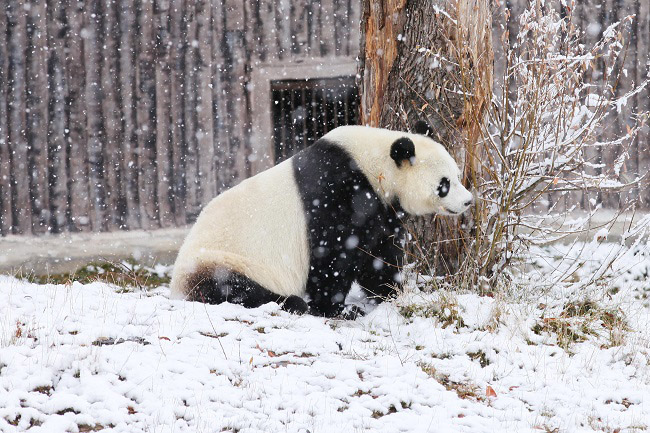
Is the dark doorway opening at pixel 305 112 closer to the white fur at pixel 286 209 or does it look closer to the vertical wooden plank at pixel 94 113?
the vertical wooden plank at pixel 94 113

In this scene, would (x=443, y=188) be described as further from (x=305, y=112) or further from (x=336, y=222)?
(x=305, y=112)

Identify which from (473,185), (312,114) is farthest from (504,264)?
(312,114)

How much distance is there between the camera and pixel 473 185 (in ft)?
17.7

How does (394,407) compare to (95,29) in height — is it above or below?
below

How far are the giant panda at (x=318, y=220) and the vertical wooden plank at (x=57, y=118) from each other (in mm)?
4262

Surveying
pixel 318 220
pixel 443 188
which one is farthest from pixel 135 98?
pixel 443 188

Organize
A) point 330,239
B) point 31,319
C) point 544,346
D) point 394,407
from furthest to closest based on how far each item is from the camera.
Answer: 1. point 330,239
2. point 544,346
3. point 31,319
4. point 394,407

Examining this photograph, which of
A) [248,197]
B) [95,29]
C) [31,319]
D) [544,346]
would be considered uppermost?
[95,29]

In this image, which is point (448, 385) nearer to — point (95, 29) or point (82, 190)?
point (82, 190)

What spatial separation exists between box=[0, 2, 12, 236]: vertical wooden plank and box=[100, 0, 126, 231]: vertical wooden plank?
4.00 ft

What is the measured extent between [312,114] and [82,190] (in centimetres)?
322

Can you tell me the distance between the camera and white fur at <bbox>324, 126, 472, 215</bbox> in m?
5.04

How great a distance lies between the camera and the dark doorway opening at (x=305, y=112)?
9023 millimetres

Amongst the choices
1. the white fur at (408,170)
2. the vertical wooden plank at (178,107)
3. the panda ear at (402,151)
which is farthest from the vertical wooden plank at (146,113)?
the panda ear at (402,151)
